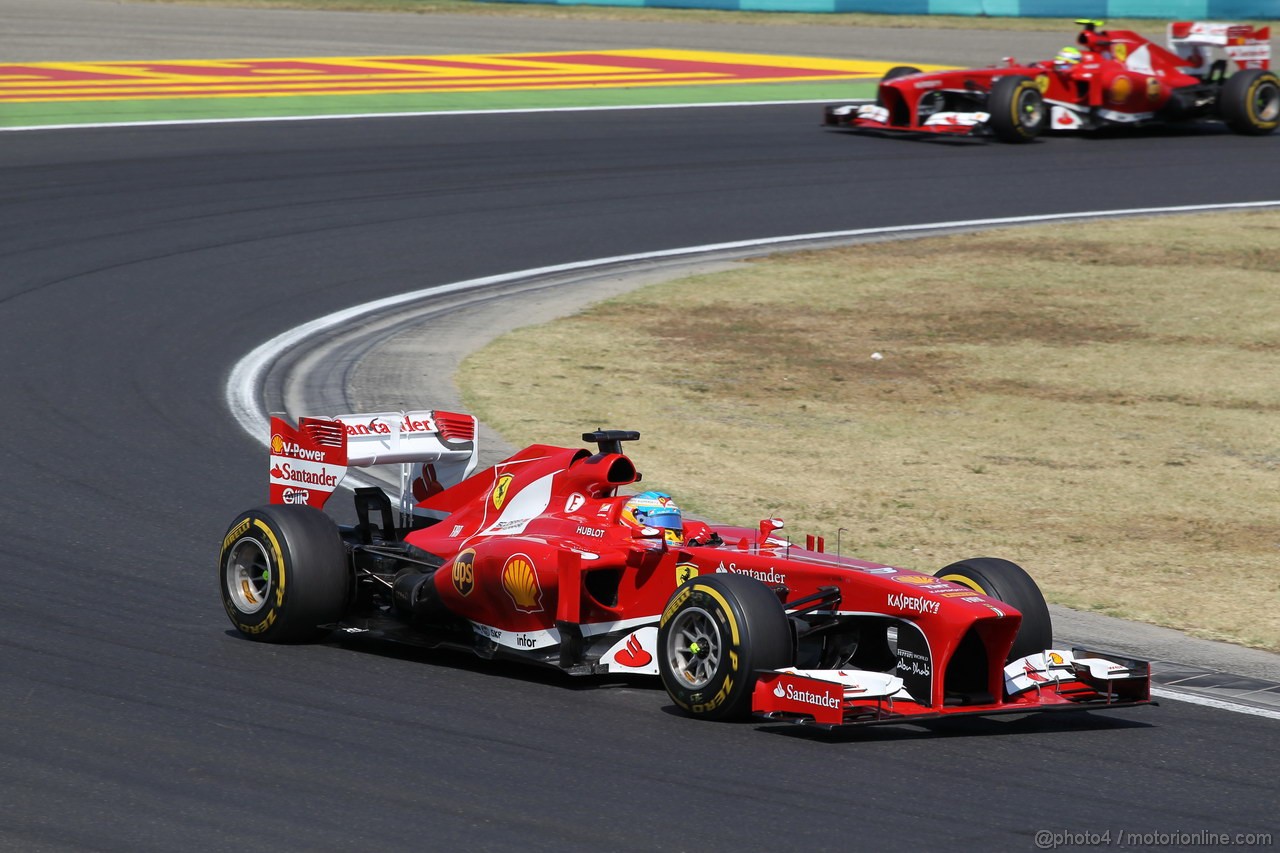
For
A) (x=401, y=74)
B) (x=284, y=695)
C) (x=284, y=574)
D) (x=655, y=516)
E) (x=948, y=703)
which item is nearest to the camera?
(x=948, y=703)

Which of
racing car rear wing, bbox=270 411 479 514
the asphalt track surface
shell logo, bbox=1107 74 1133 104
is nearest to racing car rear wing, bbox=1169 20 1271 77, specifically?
shell logo, bbox=1107 74 1133 104

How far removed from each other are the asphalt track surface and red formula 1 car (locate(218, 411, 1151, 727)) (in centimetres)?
16

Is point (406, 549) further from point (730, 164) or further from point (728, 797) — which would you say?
point (730, 164)

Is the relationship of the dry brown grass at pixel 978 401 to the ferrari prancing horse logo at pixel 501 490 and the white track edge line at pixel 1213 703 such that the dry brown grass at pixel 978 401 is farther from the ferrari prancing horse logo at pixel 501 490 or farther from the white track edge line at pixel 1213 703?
the ferrari prancing horse logo at pixel 501 490

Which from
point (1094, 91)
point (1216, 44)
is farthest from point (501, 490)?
point (1216, 44)

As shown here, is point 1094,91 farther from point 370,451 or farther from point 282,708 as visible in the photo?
point 282,708

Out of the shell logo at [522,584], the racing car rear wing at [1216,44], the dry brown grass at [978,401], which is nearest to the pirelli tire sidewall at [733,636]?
the shell logo at [522,584]

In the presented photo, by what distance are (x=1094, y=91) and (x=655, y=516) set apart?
1949cm

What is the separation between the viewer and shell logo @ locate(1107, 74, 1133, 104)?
82.5ft

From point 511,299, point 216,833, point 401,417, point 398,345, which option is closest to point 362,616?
point 401,417

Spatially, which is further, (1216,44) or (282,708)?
(1216,44)

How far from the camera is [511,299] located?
16.3m

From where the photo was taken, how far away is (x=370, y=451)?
836 cm

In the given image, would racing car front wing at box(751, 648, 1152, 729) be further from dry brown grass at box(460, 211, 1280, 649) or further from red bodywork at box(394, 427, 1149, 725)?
dry brown grass at box(460, 211, 1280, 649)
